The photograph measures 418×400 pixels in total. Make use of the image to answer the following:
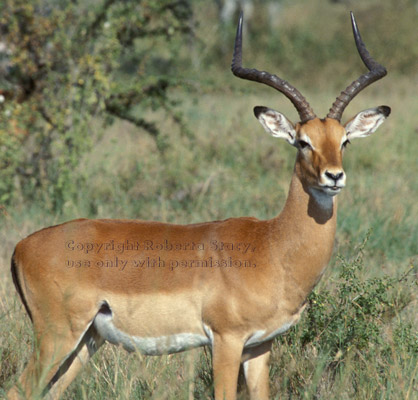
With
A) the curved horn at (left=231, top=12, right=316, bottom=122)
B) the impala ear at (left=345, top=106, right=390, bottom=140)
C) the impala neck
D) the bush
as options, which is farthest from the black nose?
the bush

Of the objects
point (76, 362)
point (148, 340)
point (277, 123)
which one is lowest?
point (76, 362)

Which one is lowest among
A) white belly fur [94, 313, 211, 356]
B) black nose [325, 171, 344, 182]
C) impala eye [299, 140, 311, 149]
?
white belly fur [94, 313, 211, 356]

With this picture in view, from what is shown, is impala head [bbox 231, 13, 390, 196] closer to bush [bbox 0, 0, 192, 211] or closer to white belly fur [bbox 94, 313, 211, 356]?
white belly fur [bbox 94, 313, 211, 356]

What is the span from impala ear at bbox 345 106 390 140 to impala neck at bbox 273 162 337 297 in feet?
1.86

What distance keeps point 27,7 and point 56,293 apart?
191 inches

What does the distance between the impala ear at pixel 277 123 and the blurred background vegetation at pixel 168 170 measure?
0.84m

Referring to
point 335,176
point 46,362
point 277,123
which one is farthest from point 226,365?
point 277,123

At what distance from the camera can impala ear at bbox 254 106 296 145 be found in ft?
13.4

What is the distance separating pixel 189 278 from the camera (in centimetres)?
368

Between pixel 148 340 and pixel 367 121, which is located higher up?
pixel 367 121

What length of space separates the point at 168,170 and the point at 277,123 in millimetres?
4039

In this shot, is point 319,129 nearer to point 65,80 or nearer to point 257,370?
point 257,370

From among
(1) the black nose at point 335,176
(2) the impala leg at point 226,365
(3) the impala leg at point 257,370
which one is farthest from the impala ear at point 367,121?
(2) the impala leg at point 226,365

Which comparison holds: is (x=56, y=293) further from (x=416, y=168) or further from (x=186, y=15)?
(x=416, y=168)
